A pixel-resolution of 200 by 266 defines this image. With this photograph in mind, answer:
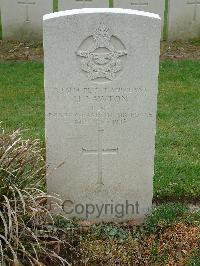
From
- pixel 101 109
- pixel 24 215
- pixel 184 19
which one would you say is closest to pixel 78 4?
pixel 184 19

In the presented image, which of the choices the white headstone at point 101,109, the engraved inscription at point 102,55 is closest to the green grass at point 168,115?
the white headstone at point 101,109

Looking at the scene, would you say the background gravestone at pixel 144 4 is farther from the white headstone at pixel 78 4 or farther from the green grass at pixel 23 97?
the green grass at pixel 23 97

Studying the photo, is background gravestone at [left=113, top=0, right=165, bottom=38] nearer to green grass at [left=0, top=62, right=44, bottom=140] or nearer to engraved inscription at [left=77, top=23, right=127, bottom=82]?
green grass at [left=0, top=62, right=44, bottom=140]

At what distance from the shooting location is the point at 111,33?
4414 mm

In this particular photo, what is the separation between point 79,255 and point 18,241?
25.7 inches

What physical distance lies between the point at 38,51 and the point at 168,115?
4062mm

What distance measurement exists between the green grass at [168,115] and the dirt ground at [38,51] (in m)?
0.48

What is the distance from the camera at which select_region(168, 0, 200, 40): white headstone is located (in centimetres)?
1120

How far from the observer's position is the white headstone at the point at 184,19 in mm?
11195

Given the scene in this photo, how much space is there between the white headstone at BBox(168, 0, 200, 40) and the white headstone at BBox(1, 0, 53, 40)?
8.21 feet

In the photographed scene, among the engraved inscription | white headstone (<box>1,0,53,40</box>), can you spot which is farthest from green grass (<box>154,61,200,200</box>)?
white headstone (<box>1,0,53,40</box>)

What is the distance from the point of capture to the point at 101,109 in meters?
4.68

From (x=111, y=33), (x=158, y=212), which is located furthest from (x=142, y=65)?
(x=158, y=212)

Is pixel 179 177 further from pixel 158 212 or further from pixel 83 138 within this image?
pixel 83 138
